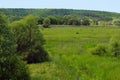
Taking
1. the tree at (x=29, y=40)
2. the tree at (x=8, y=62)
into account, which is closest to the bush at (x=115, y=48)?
the tree at (x=29, y=40)

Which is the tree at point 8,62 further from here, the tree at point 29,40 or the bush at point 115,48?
the bush at point 115,48

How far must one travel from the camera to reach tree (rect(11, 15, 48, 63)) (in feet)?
153

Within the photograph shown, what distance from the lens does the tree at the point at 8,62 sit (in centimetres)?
2759

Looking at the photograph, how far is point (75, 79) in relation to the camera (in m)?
33.0

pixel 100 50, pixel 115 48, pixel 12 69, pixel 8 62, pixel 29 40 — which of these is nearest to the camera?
pixel 8 62

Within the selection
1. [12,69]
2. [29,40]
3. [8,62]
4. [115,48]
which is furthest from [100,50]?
[8,62]

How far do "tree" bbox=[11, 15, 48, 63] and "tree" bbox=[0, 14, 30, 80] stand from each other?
16.5 m

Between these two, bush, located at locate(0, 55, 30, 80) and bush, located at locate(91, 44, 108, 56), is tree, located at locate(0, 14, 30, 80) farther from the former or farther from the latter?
bush, located at locate(91, 44, 108, 56)

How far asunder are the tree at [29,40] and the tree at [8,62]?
649 inches

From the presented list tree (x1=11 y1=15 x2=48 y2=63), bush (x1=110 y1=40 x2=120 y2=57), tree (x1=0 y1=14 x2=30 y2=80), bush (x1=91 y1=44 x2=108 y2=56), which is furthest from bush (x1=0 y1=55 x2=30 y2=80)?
bush (x1=91 y1=44 x2=108 y2=56)

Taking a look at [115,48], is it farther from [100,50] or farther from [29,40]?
[29,40]

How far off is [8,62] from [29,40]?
1960 cm

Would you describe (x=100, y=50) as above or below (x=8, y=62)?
below

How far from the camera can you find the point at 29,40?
156 feet
